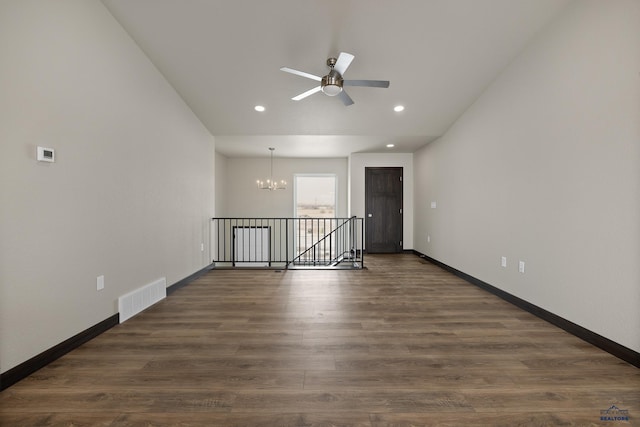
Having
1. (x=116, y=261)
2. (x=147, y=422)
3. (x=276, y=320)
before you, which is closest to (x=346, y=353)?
(x=276, y=320)

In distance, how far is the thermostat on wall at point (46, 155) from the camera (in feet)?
6.71

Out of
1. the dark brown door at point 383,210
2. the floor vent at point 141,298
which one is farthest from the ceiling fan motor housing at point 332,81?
the dark brown door at point 383,210

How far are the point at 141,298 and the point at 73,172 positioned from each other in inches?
63.5

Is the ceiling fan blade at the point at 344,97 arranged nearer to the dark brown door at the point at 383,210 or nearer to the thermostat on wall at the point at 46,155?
the thermostat on wall at the point at 46,155

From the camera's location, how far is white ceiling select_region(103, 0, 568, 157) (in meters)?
2.86

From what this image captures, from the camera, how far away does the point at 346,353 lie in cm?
223

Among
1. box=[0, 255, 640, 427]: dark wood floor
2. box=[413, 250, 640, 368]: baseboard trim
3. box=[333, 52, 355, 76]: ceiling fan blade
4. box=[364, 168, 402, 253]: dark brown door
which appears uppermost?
box=[333, 52, 355, 76]: ceiling fan blade

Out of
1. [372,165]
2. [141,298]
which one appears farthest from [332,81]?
[372,165]

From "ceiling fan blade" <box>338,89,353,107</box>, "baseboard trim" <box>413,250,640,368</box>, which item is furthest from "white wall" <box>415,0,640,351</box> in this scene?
"ceiling fan blade" <box>338,89,353,107</box>

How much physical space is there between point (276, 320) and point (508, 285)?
2980 mm

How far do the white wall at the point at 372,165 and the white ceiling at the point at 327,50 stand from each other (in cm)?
218

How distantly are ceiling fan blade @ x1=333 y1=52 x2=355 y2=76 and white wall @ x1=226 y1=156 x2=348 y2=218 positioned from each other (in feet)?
16.0

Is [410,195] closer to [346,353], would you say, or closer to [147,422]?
[346,353]

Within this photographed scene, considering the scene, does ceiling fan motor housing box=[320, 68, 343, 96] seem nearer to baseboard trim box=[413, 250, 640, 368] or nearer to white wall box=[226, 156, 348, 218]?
baseboard trim box=[413, 250, 640, 368]
